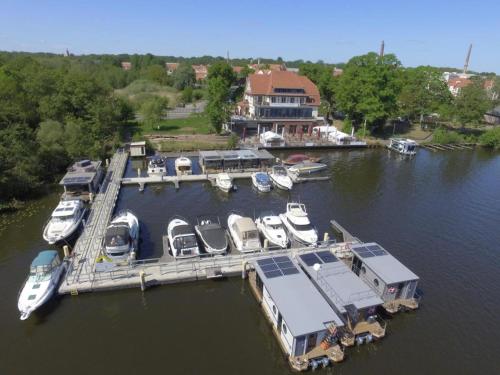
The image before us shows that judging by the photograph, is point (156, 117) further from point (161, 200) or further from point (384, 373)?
point (384, 373)

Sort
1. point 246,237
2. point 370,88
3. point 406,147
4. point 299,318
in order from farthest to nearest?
point 370,88 → point 406,147 → point 246,237 → point 299,318

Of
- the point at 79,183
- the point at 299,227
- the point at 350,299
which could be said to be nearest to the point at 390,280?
the point at 350,299

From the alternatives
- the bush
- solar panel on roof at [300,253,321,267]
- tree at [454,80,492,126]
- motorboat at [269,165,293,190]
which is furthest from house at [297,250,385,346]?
tree at [454,80,492,126]

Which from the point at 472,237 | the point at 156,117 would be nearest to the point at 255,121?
the point at 156,117

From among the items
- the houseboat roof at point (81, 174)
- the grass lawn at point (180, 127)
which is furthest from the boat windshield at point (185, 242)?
the grass lawn at point (180, 127)

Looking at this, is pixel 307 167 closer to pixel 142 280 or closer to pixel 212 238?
pixel 212 238

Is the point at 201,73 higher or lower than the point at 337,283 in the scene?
higher
